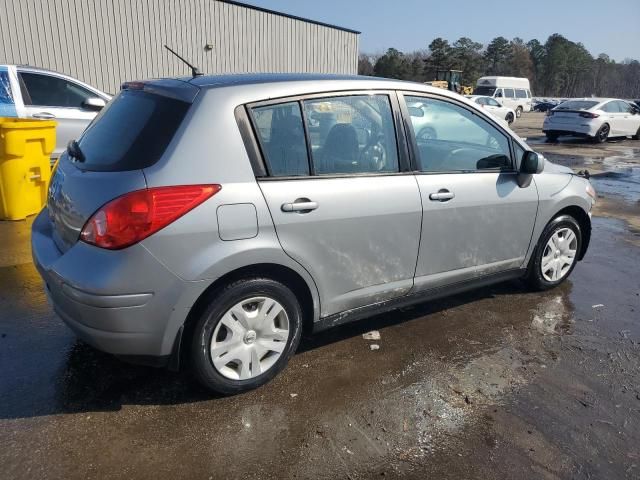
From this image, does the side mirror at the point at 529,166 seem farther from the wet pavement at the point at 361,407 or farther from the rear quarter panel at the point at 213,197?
the rear quarter panel at the point at 213,197

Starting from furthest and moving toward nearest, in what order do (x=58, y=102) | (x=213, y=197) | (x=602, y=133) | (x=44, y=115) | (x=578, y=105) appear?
(x=578, y=105) → (x=602, y=133) → (x=58, y=102) → (x=44, y=115) → (x=213, y=197)

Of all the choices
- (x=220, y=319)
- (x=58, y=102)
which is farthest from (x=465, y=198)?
(x=58, y=102)

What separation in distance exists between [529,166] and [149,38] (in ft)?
46.1

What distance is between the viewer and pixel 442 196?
136 inches

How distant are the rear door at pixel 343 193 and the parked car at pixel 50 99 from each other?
5.25 m

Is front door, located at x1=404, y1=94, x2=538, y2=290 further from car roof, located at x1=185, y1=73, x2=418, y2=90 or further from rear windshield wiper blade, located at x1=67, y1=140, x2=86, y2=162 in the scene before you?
rear windshield wiper blade, located at x1=67, y1=140, x2=86, y2=162

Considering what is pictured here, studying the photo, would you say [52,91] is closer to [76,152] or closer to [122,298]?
[76,152]

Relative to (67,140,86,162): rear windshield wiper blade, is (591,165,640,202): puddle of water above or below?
below

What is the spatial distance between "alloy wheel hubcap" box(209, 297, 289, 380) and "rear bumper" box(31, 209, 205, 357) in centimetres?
26

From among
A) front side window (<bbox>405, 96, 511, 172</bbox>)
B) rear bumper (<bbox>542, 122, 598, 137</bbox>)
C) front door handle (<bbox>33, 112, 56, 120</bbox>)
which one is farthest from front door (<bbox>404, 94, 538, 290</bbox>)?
rear bumper (<bbox>542, 122, 598, 137</bbox>)

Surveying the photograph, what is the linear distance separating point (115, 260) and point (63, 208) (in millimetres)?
631

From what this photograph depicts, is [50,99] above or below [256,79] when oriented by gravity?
below

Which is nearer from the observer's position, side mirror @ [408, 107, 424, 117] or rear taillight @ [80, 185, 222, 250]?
rear taillight @ [80, 185, 222, 250]

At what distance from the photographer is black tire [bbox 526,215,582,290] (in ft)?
14.1
